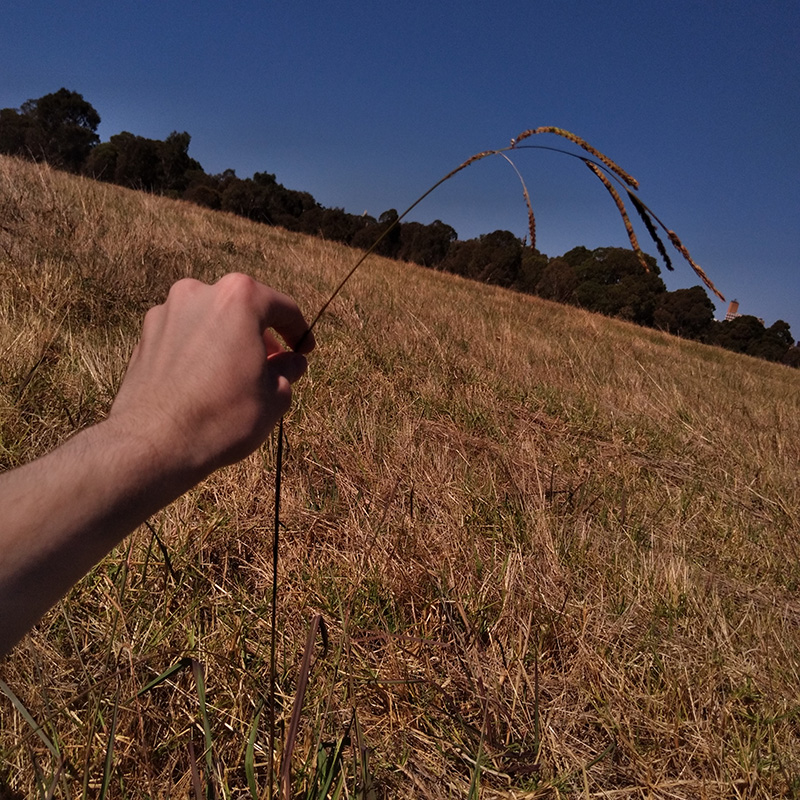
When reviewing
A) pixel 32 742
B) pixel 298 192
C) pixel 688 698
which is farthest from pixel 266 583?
pixel 298 192

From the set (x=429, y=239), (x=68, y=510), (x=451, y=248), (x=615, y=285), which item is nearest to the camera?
(x=68, y=510)

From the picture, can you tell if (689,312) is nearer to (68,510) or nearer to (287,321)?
(287,321)

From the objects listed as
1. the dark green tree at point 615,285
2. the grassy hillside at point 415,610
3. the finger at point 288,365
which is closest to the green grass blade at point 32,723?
the grassy hillside at point 415,610

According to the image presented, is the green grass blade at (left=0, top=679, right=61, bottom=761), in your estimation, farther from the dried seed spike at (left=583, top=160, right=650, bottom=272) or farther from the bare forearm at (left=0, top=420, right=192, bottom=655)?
the dried seed spike at (left=583, top=160, right=650, bottom=272)

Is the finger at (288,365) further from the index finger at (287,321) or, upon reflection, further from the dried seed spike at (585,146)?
the dried seed spike at (585,146)

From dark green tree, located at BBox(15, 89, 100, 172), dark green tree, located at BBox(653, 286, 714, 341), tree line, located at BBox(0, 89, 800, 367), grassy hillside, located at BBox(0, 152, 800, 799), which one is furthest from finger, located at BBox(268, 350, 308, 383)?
dark green tree, located at BBox(15, 89, 100, 172)

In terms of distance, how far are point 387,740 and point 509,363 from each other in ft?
10.6

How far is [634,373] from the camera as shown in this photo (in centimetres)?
455

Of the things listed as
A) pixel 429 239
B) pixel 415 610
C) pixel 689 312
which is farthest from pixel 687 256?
pixel 689 312

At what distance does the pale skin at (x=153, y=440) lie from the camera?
19.2 inches

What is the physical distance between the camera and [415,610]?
51.1 inches

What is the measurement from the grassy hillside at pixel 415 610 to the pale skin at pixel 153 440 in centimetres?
34

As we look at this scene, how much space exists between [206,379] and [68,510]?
7.9 inches

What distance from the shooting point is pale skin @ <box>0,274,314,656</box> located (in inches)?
19.2
